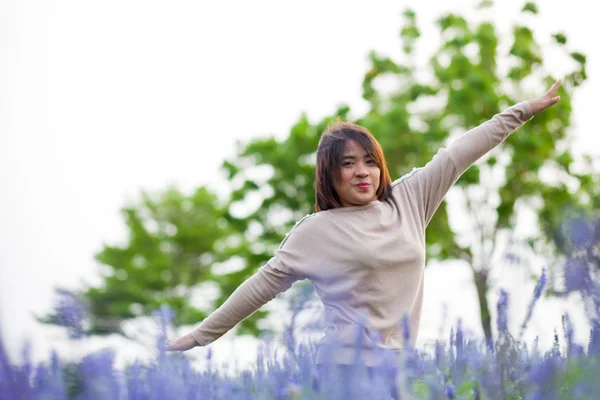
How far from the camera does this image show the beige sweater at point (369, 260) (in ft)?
9.36

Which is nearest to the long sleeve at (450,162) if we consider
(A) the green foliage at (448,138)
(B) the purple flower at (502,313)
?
(B) the purple flower at (502,313)

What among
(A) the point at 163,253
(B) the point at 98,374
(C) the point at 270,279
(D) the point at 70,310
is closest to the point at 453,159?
(C) the point at 270,279

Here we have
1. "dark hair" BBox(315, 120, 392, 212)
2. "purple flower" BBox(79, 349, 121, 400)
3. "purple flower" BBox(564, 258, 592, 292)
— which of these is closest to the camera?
"purple flower" BBox(79, 349, 121, 400)

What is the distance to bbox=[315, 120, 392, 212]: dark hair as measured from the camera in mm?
3104

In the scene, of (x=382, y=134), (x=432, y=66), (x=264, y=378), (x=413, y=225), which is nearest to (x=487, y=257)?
(x=382, y=134)

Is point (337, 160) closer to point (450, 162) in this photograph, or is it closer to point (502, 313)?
point (450, 162)

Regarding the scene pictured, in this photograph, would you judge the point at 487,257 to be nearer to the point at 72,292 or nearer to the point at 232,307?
the point at 232,307

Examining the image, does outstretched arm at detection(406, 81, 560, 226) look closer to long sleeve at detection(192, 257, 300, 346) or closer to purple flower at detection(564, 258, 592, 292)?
long sleeve at detection(192, 257, 300, 346)

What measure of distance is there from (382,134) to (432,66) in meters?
3.27

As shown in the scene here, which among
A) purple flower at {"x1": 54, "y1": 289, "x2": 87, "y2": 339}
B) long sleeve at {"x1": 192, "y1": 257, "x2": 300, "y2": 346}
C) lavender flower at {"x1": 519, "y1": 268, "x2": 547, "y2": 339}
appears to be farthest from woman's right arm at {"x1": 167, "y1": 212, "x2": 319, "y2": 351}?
purple flower at {"x1": 54, "y1": 289, "x2": 87, "y2": 339}

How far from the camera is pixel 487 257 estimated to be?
19.6 metres

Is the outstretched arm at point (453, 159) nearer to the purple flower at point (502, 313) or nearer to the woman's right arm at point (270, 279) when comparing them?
the woman's right arm at point (270, 279)

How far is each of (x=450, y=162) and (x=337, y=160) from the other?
1.59 feet

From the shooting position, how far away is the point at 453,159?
10.3ft
